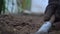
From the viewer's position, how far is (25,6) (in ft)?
4.32

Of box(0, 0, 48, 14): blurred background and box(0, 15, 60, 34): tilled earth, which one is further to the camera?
box(0, 0, 48, 14): blurred background

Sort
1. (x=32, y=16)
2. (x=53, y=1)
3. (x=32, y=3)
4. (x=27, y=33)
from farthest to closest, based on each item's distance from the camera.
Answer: (x=32, y=3) → (x=32, y=16) → (x=53, y=1) → (x=27, y=33)

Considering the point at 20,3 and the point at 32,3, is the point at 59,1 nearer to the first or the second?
the point at 32,3

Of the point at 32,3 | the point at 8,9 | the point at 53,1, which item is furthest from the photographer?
the point at 8,9

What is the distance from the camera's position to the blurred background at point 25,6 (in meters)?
1.21

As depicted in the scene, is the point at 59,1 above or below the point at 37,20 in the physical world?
above

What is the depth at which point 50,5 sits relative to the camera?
1063 mm

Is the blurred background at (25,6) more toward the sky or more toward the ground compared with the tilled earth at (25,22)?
more toward the sky

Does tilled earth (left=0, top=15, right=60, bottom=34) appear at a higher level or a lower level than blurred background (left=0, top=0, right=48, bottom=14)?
lower

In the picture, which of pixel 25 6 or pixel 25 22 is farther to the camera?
pixel 25 6

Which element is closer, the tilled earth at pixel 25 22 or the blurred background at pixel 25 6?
the tilled earth at pixel 25 22

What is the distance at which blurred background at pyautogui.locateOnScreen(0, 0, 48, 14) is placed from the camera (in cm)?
121

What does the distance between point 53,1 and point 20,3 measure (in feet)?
1.67

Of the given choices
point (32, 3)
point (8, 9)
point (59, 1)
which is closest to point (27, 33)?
point (59, 1)
